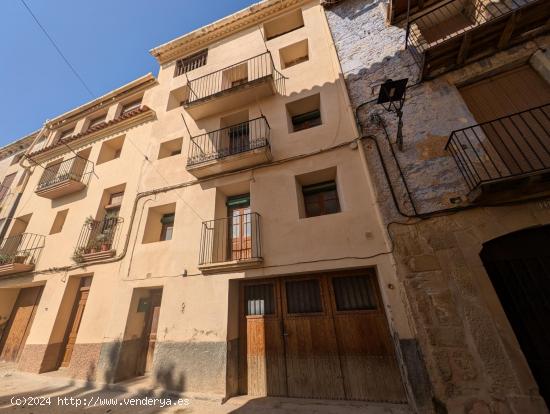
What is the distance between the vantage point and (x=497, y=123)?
4.41 m

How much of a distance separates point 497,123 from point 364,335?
517 centimetres

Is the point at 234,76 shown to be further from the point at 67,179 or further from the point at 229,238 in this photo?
the point at 67,179

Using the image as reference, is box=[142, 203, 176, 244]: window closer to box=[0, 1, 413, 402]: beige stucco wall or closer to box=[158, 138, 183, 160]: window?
box=[0, 1, 413, 402]: beige stucco wall

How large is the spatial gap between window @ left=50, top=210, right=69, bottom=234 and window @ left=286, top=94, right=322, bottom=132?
10.4m

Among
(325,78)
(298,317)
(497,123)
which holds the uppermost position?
(325,78)

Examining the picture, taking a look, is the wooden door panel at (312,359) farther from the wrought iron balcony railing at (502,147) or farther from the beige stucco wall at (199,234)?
the wrought iron balcony railing at (502,147)

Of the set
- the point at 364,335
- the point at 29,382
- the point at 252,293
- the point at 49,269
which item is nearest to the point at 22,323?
the point at 49,269

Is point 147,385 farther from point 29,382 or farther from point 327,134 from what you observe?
point 327,134

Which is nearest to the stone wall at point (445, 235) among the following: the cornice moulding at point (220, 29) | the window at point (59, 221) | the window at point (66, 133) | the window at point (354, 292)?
the window at point (354, 292)

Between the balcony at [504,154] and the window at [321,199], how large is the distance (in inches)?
102

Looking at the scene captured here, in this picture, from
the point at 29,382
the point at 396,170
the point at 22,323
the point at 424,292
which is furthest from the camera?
the point at 22,323

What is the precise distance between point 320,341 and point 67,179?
36.8ft

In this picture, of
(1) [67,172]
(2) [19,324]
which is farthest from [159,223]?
(2) [19,324]

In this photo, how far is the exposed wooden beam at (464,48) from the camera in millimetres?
4654
